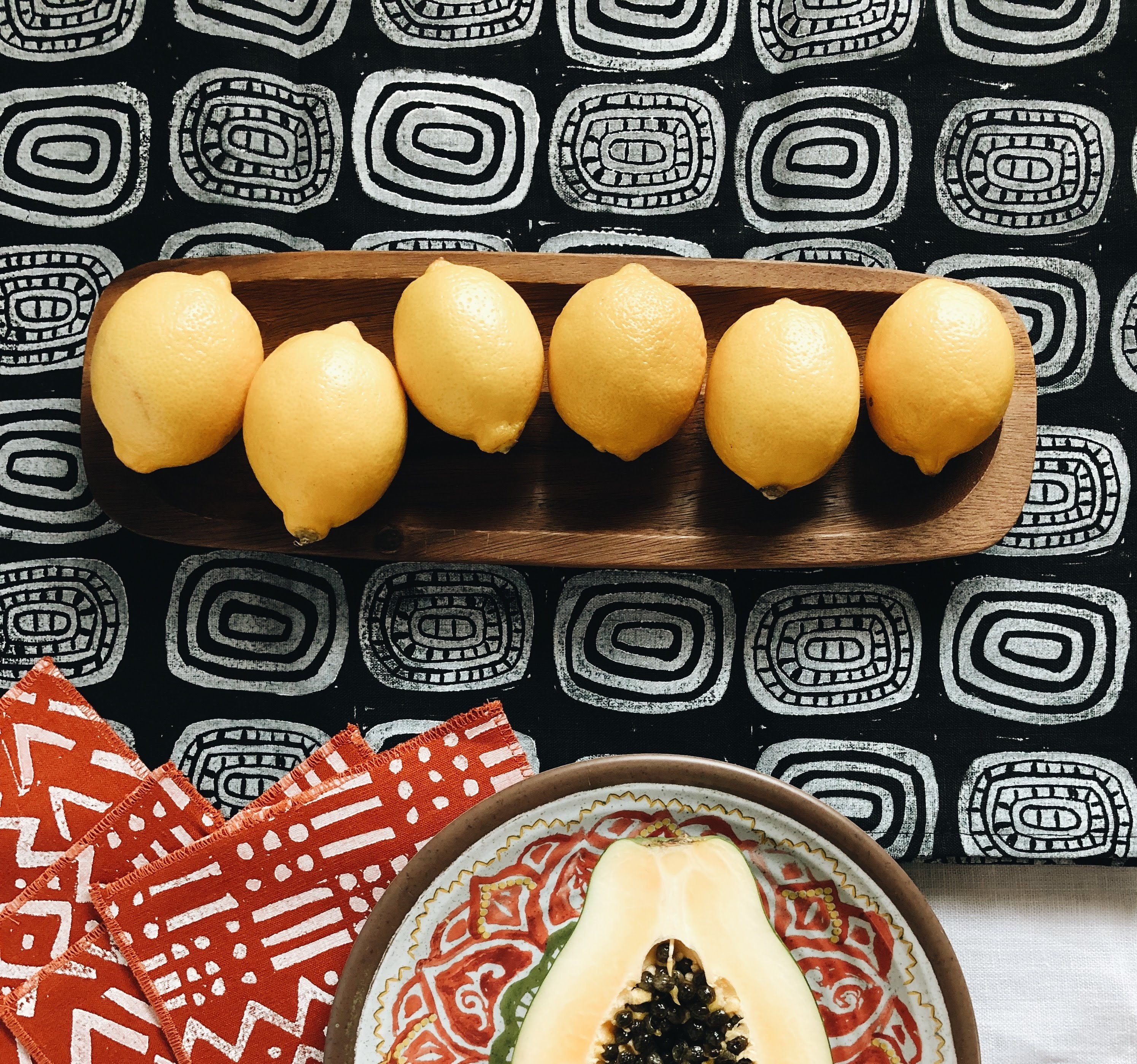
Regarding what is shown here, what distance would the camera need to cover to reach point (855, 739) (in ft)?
2.40

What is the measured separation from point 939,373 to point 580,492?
0.82ft

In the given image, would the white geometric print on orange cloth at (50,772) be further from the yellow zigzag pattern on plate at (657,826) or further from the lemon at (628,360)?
the lemon at (628,360)

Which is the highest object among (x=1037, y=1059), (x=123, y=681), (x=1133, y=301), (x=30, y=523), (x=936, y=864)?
(x=1133, y=301)

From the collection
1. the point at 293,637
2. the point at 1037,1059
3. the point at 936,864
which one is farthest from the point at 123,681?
the point at 1037,1059

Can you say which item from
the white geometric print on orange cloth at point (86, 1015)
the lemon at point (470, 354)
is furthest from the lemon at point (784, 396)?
the white geometric print on orange cloth at point (86, 1015)

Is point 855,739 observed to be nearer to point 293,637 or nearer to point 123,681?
point 293,637

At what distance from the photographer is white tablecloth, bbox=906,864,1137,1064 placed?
2.43ft

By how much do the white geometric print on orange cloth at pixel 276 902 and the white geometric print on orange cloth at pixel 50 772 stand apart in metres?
0.05

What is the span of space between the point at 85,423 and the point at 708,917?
54 cm

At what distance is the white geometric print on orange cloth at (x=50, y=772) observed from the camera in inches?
28.5

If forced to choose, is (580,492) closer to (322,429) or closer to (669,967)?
(322,429)

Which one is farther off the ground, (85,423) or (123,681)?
(85,423)

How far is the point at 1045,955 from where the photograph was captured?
742mm

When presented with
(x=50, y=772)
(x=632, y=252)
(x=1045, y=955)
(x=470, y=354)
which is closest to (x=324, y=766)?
(x=50, y=772)
